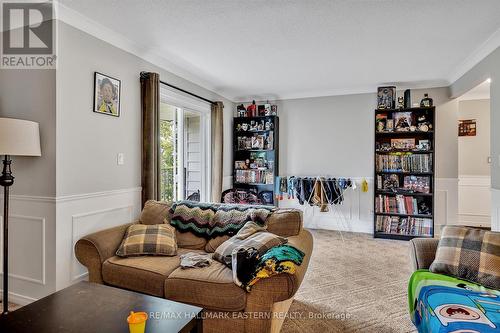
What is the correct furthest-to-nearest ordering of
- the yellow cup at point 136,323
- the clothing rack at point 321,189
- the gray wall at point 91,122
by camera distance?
the clothing rack at point 321,189, the gray wall at point 91,122, the yellow cup at point 136,323

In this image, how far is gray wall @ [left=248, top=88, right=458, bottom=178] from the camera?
178 inches

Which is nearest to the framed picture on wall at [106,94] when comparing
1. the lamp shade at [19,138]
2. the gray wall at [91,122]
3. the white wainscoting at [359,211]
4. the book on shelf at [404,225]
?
the gray wall at [91,122]

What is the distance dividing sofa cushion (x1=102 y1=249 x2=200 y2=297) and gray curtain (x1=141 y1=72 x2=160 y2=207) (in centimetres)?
106

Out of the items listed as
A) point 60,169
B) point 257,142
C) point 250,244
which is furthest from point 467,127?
point 60,169

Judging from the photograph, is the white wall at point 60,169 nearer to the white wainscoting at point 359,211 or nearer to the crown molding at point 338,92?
the crown molding at point 338,92

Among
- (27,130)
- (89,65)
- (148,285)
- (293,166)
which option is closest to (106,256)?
(148,285)

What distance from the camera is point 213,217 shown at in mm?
2705

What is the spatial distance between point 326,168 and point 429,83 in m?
2.07

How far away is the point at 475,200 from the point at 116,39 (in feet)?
20.8

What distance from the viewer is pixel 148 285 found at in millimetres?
2020

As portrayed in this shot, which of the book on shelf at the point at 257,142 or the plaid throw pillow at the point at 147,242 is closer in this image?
the plaid throw pillow at the point at 147,242

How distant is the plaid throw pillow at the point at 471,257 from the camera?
178cm

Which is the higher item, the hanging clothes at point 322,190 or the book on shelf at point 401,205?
the hanging clothes at point 322,190

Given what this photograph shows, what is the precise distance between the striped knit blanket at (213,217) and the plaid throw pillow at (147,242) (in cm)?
22
